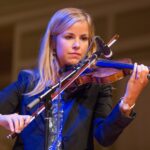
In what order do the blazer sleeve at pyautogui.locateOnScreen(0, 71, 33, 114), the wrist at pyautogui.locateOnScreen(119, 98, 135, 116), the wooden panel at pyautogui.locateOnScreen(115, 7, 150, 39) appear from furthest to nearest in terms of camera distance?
the wooden panel at pyautogui.locateOnScreen(115, 7, 150, 39), the blazer sleeve at pyautogui.locateOnScreen(0, 71, 33, 114), the wrist at pyautogui.locateOnScreen(119, 98, 135, 116)

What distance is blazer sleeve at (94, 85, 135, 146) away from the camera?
1.73 meters

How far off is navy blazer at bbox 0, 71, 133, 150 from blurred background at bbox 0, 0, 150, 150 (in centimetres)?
121

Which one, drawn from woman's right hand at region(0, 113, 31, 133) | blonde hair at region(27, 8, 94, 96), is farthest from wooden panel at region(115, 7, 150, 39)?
woman's right hand at region(0, 113, 31, 133)

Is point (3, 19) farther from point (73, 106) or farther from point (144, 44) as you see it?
point (73, 106)

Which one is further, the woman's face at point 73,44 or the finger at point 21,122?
the woman's face at point 73,44

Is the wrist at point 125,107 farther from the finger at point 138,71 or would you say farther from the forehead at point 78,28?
the forehead at point 78,28

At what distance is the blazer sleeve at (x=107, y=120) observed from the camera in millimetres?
1728

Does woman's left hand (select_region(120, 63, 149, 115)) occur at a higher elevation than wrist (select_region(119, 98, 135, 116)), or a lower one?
higher

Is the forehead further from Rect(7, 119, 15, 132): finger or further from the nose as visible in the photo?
Rect(7, 119, 15, 132): finger

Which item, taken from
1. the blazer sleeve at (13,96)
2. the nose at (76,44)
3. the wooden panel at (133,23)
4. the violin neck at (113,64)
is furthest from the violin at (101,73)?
the wooden panel at (133,23)

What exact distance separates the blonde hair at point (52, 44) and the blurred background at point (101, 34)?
3.94 ft

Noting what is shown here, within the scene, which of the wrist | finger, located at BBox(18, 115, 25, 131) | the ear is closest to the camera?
finger, located at BBox(18, 115, 25, 131)

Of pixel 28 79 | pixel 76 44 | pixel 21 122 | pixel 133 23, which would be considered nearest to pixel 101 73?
pixel 76 44

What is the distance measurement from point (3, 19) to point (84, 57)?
262cm
